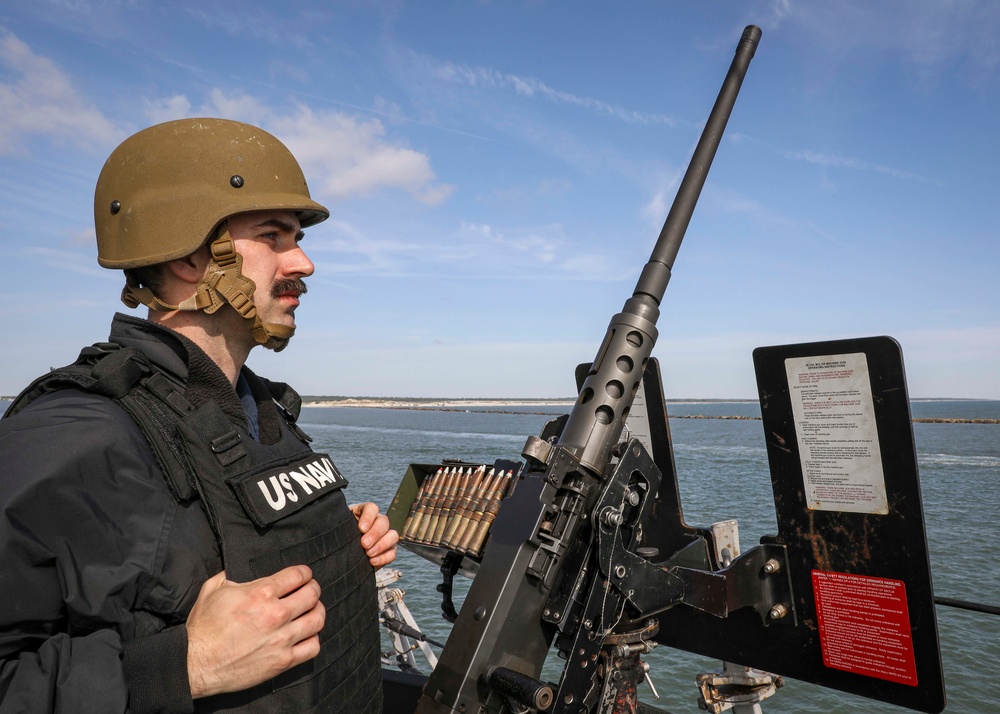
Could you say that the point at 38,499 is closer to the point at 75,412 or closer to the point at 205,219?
the point at 75,412

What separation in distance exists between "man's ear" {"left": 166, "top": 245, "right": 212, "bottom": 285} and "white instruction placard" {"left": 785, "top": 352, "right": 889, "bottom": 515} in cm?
271

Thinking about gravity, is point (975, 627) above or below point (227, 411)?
below

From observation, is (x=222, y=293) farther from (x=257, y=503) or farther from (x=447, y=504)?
(x=447, y=504)

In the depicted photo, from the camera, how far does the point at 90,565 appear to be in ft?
5.76

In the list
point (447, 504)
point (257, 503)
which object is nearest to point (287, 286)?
point (257, 503)

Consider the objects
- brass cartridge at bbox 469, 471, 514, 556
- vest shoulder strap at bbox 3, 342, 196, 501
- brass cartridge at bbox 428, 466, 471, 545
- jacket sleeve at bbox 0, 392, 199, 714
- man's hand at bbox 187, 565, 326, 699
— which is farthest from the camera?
brass cartridge at bbox 428, 466, 471, 545

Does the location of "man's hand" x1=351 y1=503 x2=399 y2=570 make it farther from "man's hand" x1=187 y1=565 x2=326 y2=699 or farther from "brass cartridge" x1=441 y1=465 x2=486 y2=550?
"brass cartridge" x1=441 y1=465 x2=486 y2=550

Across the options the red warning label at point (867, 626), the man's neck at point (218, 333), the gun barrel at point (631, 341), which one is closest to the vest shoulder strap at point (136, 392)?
the man's neck at point (218, 333)

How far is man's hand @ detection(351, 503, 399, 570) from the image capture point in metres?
2.82

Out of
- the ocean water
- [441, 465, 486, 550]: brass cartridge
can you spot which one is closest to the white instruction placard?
[441, 465, 486, 550]: brass cartridge

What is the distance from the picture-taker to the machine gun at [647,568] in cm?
293

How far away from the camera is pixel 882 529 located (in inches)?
126

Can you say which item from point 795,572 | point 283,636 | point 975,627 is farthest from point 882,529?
point 975,627

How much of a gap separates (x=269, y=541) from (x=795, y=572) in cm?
257
